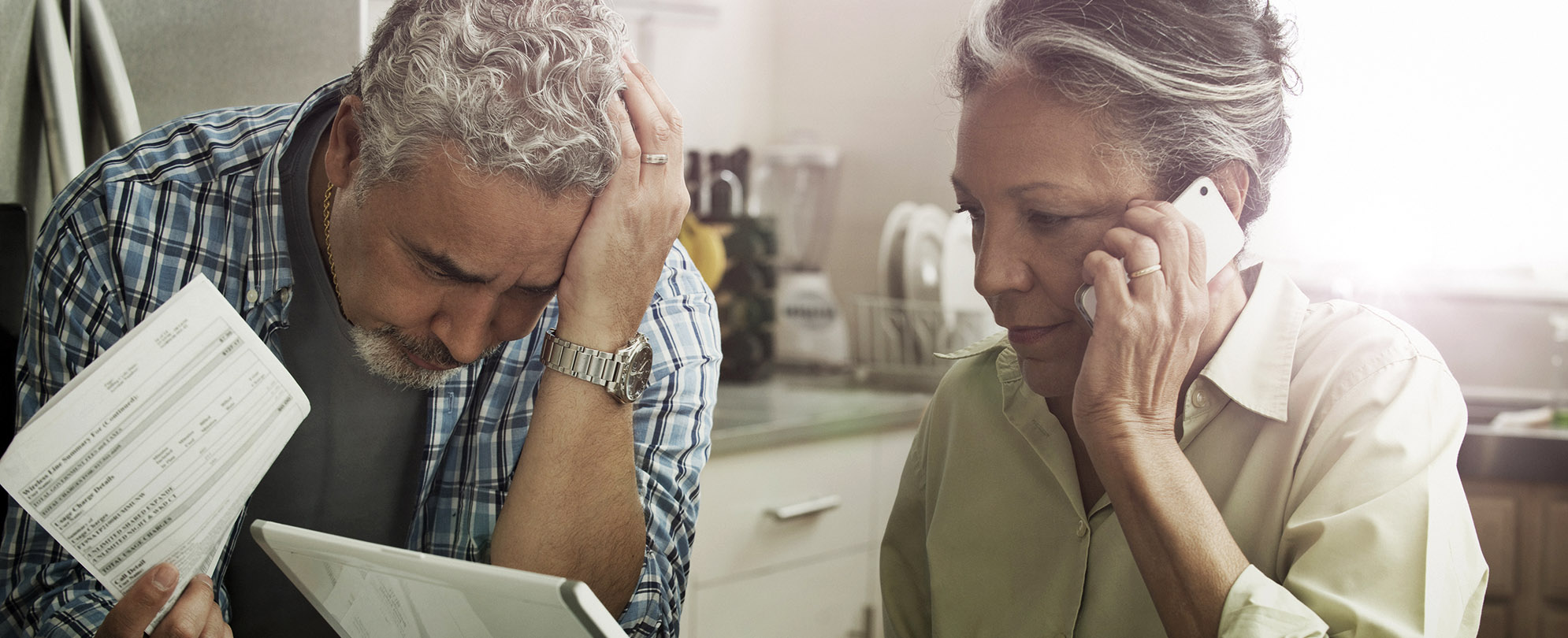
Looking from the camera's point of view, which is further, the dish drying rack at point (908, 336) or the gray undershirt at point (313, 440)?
the dish drying rack at point (908, 336)

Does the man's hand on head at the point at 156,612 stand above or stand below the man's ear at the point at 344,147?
below

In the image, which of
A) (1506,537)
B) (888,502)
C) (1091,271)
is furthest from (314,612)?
(1506,537)

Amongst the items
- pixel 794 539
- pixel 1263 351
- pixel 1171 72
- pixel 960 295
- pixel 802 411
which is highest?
pixel 1171 72

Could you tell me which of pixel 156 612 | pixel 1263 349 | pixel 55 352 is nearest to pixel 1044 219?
pixel 1263 349

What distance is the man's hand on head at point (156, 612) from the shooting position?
78 centimetres

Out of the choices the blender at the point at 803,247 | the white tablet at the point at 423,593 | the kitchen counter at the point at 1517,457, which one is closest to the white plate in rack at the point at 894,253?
the blender at the point at 803,247

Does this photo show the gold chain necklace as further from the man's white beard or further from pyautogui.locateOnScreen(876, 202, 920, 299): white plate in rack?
pyautogui.locateOnScreen(876, 202, 920, 299): white plate in rack

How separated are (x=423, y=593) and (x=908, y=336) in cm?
180

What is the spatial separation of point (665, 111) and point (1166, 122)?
0.44 m

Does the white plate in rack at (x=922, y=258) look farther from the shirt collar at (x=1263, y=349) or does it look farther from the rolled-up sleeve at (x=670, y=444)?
the shirt collar at (x=1263, y=349)

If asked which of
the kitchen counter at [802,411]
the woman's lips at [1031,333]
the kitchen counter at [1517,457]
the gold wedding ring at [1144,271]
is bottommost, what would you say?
the kitchen counter at [802,411]

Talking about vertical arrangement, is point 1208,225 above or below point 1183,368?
above

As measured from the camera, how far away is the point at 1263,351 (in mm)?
885

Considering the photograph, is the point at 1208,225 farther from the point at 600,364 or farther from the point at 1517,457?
the point at 1517,457
